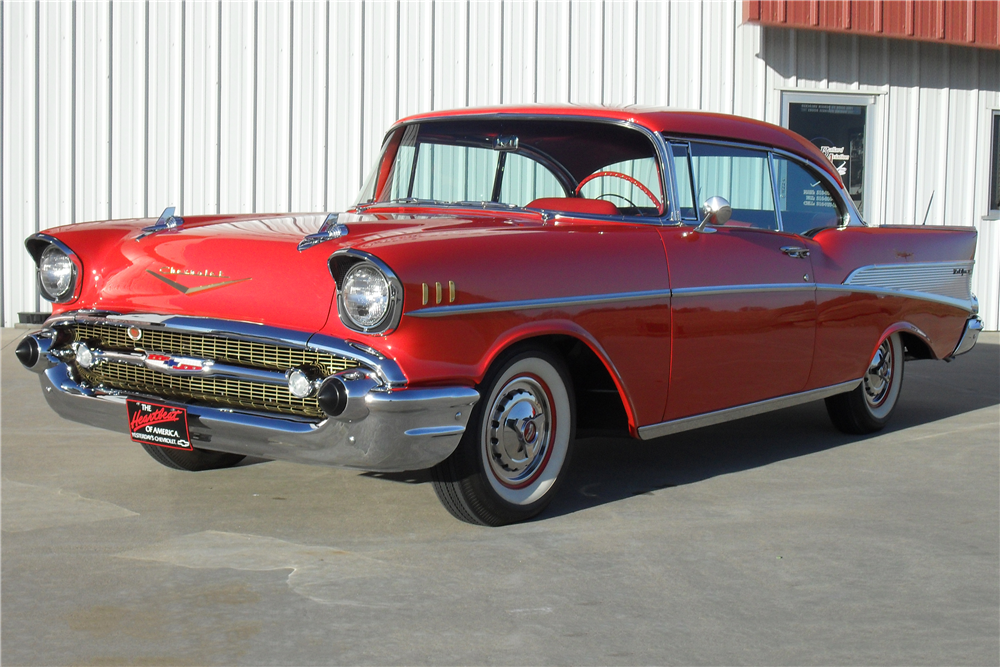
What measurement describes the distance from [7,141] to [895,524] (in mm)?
8087

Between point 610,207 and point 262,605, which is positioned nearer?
point 262,605

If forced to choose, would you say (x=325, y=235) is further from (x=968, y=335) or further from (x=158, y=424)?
(x=968, y=335)

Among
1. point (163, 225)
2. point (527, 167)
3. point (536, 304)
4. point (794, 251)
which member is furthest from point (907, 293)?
point (163, 225)

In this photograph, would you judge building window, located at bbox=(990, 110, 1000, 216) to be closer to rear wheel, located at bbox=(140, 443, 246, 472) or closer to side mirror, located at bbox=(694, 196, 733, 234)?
side mirror, located at bbox=(694, 196, 733, 234)

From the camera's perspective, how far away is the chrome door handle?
16.9 ft

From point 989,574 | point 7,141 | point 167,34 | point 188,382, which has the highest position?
point 167,34

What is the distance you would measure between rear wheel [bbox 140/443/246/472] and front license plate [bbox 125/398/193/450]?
83 cm

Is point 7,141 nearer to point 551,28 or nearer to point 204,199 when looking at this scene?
point 204,199

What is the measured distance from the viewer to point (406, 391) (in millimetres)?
3455

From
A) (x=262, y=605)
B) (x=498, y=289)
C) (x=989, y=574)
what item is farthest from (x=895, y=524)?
(x=262, y=605)

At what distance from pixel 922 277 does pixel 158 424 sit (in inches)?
167

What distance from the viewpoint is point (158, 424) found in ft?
12.4

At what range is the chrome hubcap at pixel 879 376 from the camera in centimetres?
600

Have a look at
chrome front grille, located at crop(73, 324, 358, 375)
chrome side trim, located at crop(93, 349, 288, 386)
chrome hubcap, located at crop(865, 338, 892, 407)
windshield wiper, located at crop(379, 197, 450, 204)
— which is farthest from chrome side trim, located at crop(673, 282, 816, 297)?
chrome side trim, located at crop(93, 349, 288, 386)
